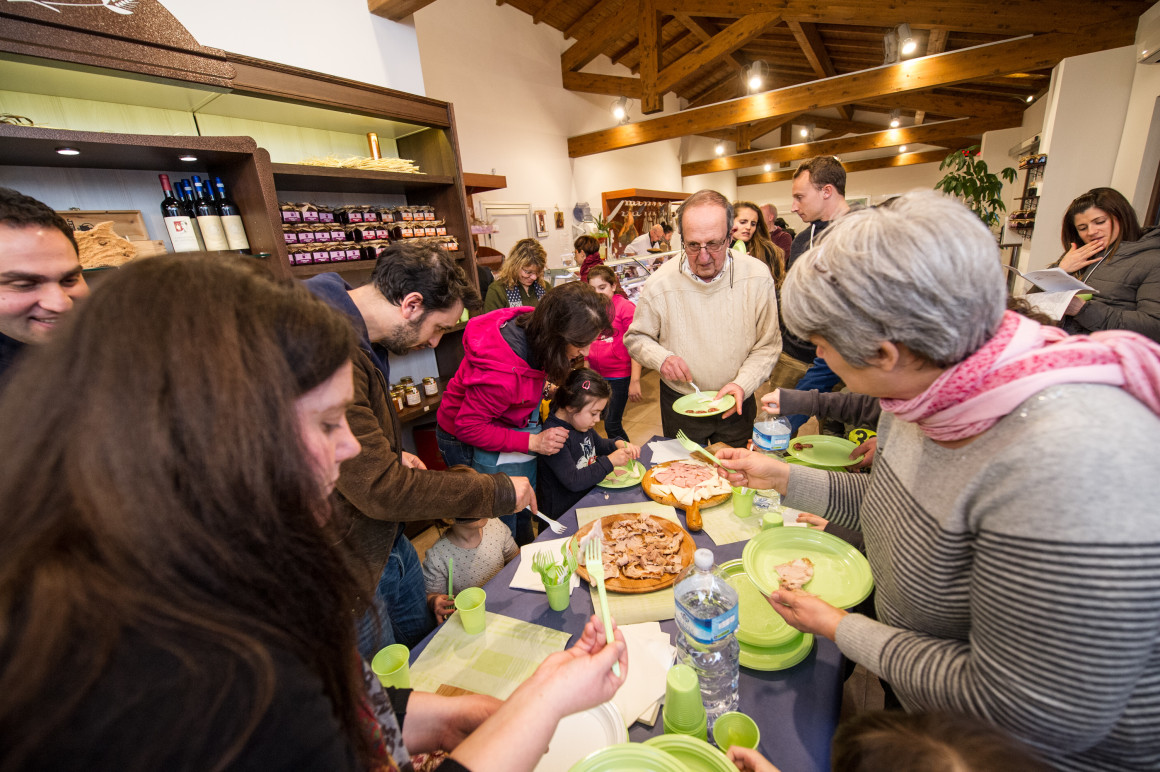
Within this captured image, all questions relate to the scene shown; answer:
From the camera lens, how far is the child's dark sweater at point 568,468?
204 cm

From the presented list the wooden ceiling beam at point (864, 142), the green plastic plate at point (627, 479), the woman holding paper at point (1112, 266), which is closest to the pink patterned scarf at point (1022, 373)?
the green plastic plate at point (627, 479)

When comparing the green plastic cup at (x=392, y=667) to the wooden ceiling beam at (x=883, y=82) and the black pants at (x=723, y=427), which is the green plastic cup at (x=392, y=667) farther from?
the wooden ceiling beam at (x=883, y=82)

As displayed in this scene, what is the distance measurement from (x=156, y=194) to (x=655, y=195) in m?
9.13

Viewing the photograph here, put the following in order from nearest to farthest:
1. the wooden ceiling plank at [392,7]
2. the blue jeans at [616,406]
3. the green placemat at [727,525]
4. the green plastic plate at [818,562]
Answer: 1. the green plastic plate at [818,562]
2. the green placemat at [727,525]
3. the wooden ceiling plank at [392,7]
4. the blue jeans at [616,406]

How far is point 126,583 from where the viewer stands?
1.36 ft

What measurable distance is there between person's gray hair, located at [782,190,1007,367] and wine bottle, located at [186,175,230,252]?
2.88 meters

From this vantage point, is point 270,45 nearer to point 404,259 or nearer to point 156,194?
point 156,194

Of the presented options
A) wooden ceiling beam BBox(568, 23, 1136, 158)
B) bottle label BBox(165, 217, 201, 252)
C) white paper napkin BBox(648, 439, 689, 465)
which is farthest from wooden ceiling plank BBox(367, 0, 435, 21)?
wooden ceiling beam BBox(568, 23, 1136, 158)

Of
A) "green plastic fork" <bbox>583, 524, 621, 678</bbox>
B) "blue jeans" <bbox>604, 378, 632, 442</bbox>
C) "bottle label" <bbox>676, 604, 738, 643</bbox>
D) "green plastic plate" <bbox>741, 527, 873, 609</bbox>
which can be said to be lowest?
"blue jeans" <bbox>604, 378, 632, 442</bbox>

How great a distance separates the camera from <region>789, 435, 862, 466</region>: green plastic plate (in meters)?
1.87

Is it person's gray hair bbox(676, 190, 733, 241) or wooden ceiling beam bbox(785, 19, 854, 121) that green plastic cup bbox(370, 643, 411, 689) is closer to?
person's gray hair bbox(676, 190, 733, 241)

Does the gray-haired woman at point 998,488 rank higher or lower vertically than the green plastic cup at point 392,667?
higher

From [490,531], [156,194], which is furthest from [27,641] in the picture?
[156,194]

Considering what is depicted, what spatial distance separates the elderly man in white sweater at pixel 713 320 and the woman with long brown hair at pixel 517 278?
2083 mm
